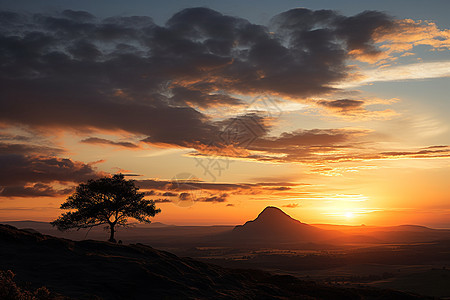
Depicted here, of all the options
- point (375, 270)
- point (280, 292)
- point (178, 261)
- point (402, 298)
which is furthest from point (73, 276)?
point (375, 270)

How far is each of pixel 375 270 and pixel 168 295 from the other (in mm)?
103481

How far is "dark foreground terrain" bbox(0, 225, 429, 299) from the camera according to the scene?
2561 cm

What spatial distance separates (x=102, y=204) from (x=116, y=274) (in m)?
28.2

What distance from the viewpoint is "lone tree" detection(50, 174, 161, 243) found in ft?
181

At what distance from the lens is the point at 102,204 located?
55281 millimetres

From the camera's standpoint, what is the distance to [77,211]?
55.3m

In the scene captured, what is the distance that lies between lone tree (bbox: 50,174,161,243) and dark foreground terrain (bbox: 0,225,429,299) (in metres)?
17.8

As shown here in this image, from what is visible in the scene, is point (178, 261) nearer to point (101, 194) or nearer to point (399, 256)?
point (101, 194)

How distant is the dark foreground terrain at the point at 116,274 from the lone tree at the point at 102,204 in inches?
700

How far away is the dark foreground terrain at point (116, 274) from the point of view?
25609 millimetres

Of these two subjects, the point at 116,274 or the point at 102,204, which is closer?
the point at 116,274

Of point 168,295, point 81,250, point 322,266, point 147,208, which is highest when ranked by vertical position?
point 147,208

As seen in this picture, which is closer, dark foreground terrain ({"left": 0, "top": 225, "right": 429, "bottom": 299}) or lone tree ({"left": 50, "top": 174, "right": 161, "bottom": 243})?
dark foreground terrain ({"left": 0, "top": 225, "right": 429, "bottom": 299})

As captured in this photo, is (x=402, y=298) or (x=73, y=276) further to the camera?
(x=402, y=298)
